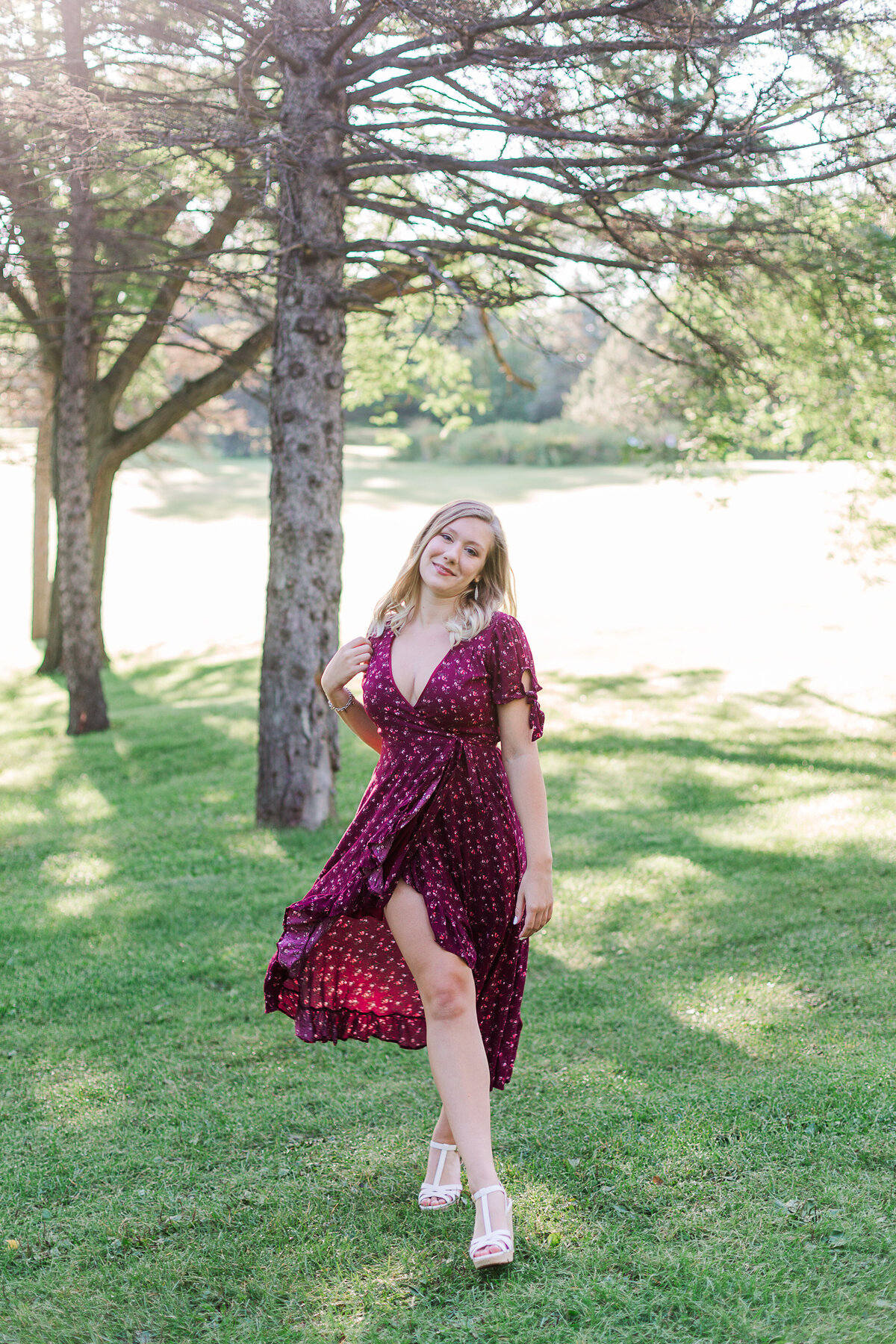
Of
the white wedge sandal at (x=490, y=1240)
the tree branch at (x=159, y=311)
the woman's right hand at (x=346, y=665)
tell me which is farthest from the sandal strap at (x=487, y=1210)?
the tree branch at (x=159, y=311)

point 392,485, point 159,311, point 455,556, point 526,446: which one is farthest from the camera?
point 526,446

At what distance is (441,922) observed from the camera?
2.89 meters

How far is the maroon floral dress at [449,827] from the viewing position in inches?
117

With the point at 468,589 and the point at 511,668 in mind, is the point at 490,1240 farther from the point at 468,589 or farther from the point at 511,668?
the point at 468,589

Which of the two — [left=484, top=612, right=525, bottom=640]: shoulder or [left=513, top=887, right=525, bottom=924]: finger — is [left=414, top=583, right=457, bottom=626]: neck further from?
[left=513, top=887, right=525, bottom=924]: finger

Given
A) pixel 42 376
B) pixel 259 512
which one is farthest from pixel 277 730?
pixel 259 512

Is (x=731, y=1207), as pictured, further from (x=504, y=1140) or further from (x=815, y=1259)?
(x=504, y=1140)

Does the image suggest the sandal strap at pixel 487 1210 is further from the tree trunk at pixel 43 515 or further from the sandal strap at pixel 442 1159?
the tree trunk at pixel 43 515

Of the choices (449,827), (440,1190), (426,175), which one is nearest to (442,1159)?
(440,1190)

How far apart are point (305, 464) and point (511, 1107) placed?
4.23 metres

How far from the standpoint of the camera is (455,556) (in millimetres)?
3102

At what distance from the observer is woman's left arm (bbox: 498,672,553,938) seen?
9.75 feet

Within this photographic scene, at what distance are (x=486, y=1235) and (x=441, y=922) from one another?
0.76 meters

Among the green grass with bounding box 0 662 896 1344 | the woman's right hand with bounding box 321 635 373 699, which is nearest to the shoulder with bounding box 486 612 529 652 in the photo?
the woman's right hand with bounding box 321 635 373 699
